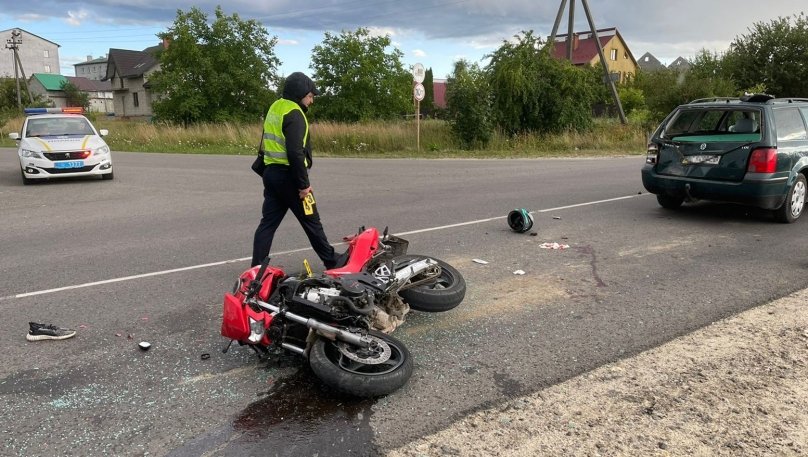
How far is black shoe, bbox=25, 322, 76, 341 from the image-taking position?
431 centimetres

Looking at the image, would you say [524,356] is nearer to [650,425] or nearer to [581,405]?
[581,405]

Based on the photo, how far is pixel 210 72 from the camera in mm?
42719

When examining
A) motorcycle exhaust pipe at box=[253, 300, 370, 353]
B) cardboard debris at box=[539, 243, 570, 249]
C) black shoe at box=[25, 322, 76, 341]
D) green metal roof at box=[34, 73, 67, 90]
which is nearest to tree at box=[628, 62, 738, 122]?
cardboard debris at box=[539, 243, 570, 249]

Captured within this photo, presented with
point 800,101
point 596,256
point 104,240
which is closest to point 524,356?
point 596,256

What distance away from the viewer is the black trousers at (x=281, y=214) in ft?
17.1

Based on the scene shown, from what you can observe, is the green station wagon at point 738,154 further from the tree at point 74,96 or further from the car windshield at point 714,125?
the tree at point 74,96

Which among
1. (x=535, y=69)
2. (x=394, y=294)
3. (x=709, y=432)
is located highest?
(x=535, y=69)

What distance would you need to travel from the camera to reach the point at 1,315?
15.9 feet

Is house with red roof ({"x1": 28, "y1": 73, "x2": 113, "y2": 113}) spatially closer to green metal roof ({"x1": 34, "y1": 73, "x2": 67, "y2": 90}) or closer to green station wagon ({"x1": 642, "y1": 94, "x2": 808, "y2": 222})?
green metal roof ({"x1": 34, "y1": 73, "x2": 67, "y2": 90})

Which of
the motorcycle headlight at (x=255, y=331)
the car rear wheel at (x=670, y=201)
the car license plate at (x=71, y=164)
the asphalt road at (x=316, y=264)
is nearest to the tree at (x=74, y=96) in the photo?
the car license plate at (x=71, y=164)

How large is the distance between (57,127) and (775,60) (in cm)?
3732

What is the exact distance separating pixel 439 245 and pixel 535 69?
19898 millimetres

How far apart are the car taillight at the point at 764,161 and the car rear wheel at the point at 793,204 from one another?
589mm

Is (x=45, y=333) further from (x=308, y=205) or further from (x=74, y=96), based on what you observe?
(x=74, y=96)
